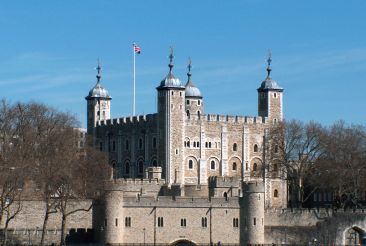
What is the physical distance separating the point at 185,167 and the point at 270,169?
325 inches

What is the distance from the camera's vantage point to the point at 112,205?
320 ft

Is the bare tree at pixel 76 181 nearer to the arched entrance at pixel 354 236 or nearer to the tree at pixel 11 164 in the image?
the tree at pixel 11 164

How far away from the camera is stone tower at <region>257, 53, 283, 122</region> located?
134250 mm

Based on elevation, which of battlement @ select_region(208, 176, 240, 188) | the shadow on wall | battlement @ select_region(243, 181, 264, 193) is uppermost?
battlement @ select_region(208, 176, 240, 188)

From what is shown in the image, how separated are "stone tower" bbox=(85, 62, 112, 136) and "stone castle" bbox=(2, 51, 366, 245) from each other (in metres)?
0.10

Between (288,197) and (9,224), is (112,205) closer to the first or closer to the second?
(9,224)

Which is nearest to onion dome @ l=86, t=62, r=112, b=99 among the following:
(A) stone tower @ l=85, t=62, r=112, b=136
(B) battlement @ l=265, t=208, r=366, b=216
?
(A) stone tower @ l=85, t=62, r=112, b=136

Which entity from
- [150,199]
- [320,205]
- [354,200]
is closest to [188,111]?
[320,205]

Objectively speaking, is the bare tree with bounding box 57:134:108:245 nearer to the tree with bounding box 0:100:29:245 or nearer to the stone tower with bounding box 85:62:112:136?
the tree with bounding box 0:100:29:245

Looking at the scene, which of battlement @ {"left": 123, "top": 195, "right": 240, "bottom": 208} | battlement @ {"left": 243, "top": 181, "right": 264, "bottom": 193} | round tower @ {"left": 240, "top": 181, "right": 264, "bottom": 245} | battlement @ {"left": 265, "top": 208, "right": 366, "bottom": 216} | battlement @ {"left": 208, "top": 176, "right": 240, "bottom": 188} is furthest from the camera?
battlement @ {"left": 208, "top": 176, "right": 240, "bottom": 188}

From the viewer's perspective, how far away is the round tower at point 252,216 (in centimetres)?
10000

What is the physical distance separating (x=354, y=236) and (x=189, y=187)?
15070 mm

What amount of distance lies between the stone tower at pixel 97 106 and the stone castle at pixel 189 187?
0.10m

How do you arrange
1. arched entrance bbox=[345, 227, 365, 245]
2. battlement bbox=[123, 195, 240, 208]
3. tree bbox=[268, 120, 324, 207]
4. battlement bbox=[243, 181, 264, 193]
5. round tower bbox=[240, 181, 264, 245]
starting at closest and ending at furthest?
battlement bbox=[123, 195, 240, 208] < round tower bbox=[240, 181, 264, 245] < battlement bbox=[243, 181, 264, 193] < arched entrance bbox=[345, 227, 365, 245] < tree bbox=[268, 120, 324, 207]
